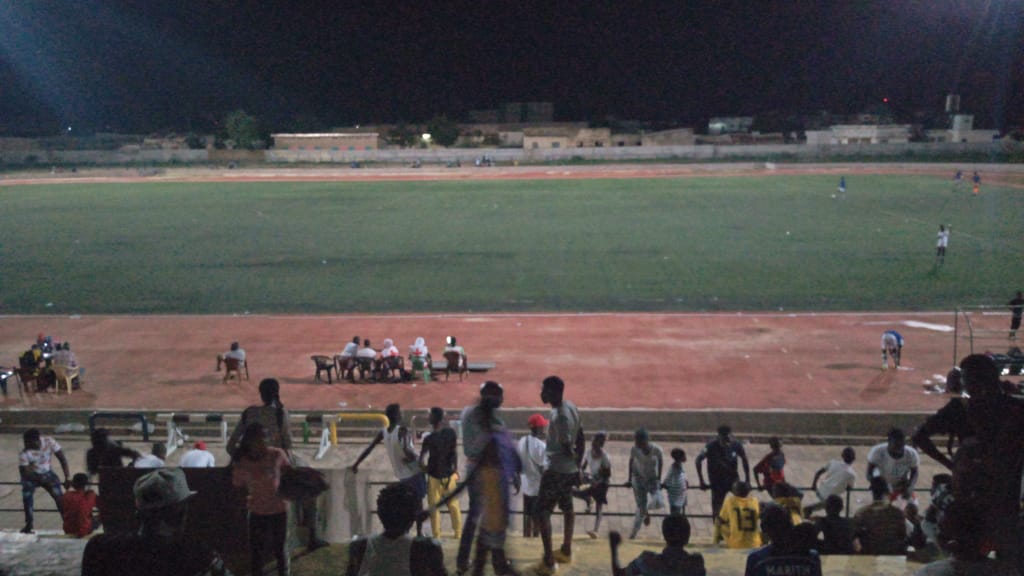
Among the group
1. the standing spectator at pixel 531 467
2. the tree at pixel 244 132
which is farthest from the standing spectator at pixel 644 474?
the tree at pixel 244 132

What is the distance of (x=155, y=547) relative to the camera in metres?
3.05

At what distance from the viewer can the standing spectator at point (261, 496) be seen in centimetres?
504

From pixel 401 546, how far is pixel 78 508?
5101 mm

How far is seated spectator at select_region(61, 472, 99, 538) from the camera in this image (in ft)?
24.7

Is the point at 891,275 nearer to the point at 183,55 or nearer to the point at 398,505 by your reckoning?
the point at 398,505

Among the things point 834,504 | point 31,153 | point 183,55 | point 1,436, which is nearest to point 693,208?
point 1,436

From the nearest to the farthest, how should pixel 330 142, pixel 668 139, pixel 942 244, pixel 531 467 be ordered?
pixel 531 467
pixel 942 244
pixel 330 142
pixel 668 139

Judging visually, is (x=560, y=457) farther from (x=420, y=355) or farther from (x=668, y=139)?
(x=668, y=139)

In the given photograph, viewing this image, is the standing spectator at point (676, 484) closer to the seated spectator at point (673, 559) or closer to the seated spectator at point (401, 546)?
the seated spectator at point (673, 559)

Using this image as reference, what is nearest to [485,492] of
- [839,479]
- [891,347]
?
[839,479]

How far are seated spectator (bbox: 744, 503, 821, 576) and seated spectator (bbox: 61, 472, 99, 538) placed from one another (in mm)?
6096

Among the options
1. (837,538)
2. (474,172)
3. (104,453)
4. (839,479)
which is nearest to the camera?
(837,538)

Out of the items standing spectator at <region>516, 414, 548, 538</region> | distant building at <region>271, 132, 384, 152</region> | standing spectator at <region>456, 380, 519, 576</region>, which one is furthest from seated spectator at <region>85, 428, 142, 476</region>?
distant building at <region>271, 132, 384, 152</region>

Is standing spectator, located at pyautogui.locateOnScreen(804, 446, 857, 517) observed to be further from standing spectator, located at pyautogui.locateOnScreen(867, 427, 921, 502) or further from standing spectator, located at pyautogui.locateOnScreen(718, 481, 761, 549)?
standing spectator, located at pyautogui.locateOnScreen(718, 481, 761, 549)
